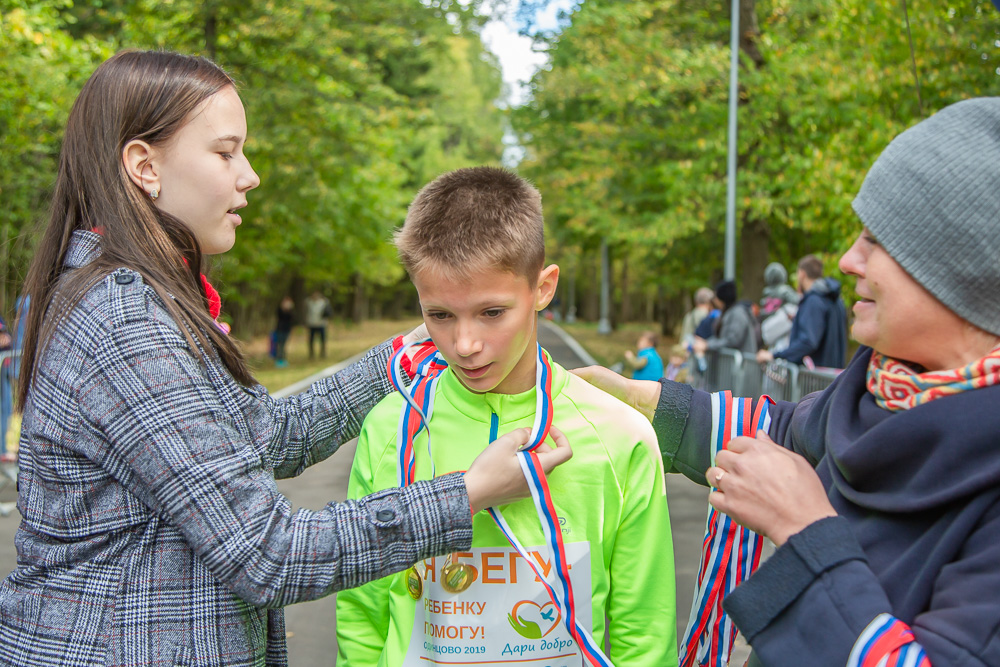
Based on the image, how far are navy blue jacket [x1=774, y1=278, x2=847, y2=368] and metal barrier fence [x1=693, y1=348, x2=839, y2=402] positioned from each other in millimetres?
209

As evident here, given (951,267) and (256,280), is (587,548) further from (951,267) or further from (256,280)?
(256,280)

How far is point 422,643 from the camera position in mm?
1995

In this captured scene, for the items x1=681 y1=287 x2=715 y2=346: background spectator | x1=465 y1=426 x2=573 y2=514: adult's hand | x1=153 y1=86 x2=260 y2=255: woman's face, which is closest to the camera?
x1=465 y1=426 x2=573 y2=514: adult's hand

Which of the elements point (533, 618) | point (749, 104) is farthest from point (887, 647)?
point (749, 104)

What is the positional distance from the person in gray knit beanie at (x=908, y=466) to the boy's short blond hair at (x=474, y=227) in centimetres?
73

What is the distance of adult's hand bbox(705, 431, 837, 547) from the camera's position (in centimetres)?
153

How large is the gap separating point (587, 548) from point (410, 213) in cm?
93

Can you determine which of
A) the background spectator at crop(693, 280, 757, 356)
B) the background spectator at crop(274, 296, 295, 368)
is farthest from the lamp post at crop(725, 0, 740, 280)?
the background spectator at crop(274, 296, 295, 368)

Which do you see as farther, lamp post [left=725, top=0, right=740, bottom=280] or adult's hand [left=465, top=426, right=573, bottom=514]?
lamp post [left=725, top=0, right=740, bottom=280]

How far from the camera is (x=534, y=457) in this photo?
177 cm

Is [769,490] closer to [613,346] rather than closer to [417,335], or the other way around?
[417,335]

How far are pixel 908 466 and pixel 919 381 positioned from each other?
0.15m

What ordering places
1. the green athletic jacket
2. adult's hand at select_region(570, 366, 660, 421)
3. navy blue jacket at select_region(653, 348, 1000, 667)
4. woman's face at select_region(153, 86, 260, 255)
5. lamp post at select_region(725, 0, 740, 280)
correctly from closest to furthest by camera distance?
navy blue jacket at select_region(653, 348, 1000, 667) < woman's face at select_region(153, 86, 260, 255) < the green athletic jacket < adult's hand at select_region(570, 366, 660, 421) < lamp post at select_region(725, 0, 740, 280)

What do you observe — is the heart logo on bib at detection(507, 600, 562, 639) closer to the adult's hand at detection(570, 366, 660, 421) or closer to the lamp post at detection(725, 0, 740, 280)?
the adult's hand at detection(570, 366, 660, 421)
